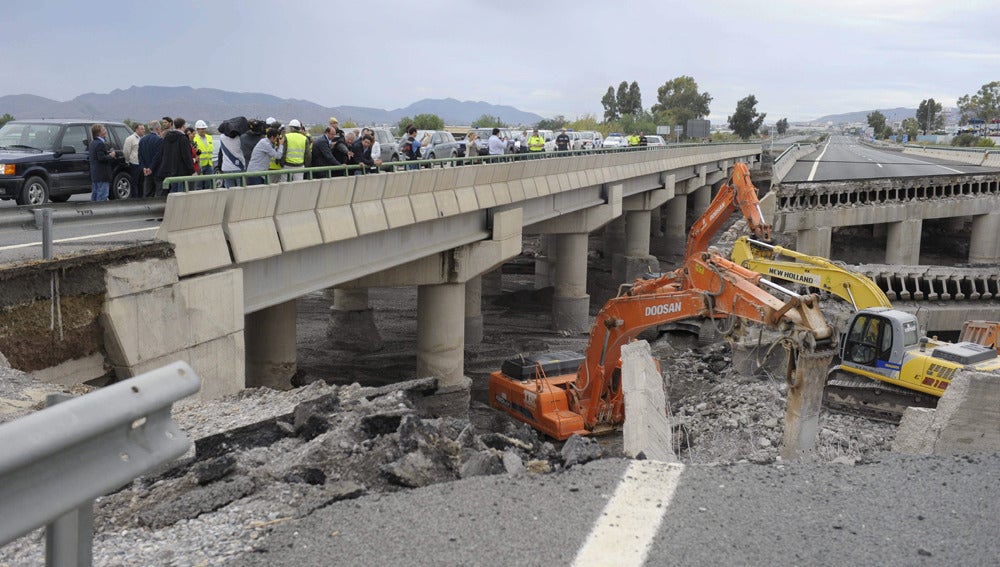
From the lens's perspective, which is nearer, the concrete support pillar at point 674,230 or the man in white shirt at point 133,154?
the man in white shirt at point 133,154

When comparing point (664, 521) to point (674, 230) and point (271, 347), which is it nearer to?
point (271, 347)

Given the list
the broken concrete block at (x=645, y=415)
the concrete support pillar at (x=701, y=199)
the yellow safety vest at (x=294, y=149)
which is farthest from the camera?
the concrete support pillar at (x=701, y=199)

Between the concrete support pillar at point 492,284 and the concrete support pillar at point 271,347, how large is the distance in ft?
70.6

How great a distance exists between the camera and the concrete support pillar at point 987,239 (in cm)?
4778

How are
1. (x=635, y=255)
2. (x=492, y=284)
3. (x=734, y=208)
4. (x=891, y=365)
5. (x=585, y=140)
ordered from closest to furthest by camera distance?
1. (x=891, y=365)
2. (x=734, y=208)
3. (x=492, y=284)
4. (x=635, y=255)
5. (x=585, y=140)

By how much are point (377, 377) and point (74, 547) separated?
76.9 ft

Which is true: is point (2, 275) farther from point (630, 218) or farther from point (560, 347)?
point (630, 218)

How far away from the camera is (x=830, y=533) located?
5707mm

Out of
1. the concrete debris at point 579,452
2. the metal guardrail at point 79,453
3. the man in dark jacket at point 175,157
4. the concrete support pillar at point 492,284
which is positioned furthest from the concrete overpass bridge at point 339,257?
the metal guardrail at point 79,453

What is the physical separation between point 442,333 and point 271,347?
4.85 m

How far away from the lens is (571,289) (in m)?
35.1

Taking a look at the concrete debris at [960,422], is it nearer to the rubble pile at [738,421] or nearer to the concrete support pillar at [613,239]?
the rubble pile at [738,421]

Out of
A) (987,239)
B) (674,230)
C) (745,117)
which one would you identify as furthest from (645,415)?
(745,117)

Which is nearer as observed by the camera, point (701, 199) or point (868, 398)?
point (868, 398)
